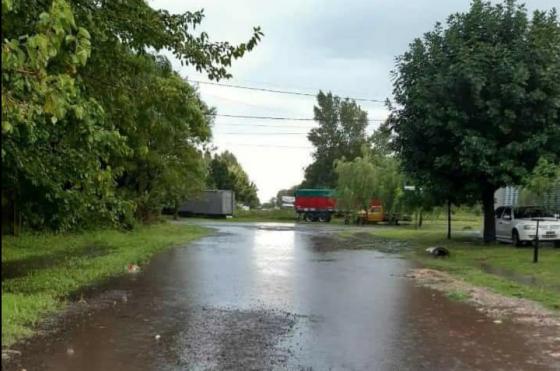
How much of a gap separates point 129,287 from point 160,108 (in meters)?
3.48

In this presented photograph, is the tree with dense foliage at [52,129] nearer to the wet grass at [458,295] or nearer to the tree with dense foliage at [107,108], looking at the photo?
the tree with dense foliage at [107,108]

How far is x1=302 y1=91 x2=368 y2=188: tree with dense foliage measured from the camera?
8631 cm

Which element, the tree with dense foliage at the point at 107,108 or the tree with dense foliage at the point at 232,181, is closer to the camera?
the tree with dense foliage at the point at 107,108

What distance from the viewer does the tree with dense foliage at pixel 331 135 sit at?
3398 inches

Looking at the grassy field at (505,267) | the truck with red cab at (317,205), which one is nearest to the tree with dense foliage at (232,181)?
the truck with red cab at (317,205)

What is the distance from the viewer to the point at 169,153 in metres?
33.6

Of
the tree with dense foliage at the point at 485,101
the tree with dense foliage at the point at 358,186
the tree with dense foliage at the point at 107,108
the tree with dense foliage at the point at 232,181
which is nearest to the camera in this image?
the tree with dense foliage at the point at 107,108

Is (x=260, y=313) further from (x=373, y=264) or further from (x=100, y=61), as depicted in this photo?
(x=373, y=264)

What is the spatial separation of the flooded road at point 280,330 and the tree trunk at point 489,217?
10.8 metres

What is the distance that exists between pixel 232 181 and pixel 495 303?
6784cm

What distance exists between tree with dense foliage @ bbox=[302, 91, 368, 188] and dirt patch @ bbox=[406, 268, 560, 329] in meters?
71.4

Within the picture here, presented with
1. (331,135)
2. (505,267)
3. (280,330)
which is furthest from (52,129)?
(331,135)

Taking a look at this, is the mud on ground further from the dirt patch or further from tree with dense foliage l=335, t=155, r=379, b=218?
tree with dense foliage l=335, t=155, r=379, b=218

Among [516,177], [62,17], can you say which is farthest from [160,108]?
[516,177]
